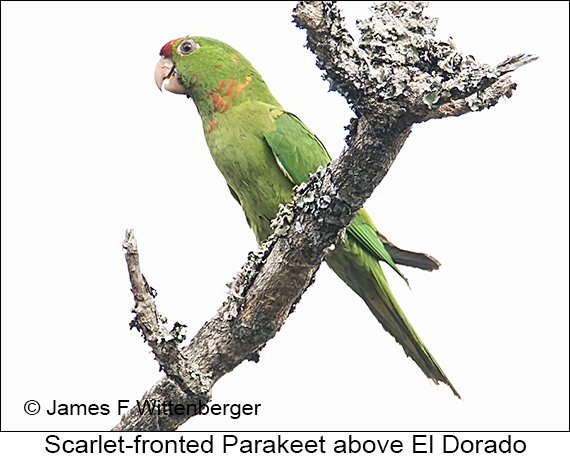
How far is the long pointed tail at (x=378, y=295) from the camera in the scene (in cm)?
407

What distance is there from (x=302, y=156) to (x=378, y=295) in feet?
3.35

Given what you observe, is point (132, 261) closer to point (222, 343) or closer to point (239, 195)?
point (222, 343)

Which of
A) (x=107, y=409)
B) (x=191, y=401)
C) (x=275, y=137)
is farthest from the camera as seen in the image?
(x=275, y=137)

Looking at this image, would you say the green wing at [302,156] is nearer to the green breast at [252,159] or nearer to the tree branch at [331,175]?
the green breast at [252,159]

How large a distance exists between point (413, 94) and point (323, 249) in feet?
2.91

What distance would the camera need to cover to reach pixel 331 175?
284cm

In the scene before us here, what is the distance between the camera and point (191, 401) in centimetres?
333

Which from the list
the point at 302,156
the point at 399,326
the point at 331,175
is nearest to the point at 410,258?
the point at 399,326

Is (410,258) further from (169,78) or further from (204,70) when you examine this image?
(169,78)

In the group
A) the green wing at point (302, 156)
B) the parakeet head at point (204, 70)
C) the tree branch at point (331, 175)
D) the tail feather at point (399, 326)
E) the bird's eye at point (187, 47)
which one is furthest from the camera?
the bird's eye at point (187, 47)

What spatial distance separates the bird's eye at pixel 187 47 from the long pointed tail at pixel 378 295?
157 centimetres

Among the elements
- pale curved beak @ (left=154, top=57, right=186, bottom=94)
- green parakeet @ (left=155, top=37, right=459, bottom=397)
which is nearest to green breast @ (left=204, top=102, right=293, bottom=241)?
green parakeet @ (left=155, top=37, right=459, bottom=397)

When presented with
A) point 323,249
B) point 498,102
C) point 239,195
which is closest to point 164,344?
point 323,249

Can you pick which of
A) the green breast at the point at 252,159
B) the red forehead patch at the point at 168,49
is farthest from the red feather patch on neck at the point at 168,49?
the green breast at the point at 252,159
